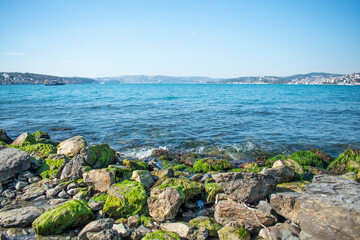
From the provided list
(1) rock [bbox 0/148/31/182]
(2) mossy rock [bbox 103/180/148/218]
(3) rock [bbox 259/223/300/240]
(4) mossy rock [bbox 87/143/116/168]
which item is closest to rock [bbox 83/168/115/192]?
(2) mossy rock [bbox 103/180/148/218]

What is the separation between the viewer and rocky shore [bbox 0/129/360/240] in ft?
14.4

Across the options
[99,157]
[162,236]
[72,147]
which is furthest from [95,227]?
[72,147]

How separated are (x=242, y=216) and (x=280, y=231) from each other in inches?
31.1

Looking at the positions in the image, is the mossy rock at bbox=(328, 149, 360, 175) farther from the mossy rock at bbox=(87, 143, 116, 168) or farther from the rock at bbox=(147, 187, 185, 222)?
the mossy rock at bbox=(87, 143, 116, 168)

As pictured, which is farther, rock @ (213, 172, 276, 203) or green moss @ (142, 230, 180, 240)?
rock @ (213, 172, 276, 203)

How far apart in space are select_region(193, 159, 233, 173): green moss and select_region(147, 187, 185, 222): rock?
3944 mm

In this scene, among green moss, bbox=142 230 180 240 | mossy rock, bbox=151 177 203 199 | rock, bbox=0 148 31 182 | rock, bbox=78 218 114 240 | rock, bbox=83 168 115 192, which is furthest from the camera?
rock, bbox=0 148 31 182

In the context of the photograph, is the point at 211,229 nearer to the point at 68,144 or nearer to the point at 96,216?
the point at 96,216

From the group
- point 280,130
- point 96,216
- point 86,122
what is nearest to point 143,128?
point 86,122

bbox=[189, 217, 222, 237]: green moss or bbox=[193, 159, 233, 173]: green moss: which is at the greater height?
bbox=[189, 217, 222, 237]: green moss

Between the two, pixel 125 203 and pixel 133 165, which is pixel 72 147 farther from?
pixel 125 203

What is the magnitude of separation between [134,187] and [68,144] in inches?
212

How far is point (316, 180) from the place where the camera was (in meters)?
5.77

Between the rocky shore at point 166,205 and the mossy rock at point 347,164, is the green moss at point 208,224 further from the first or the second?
the mossy rock at point 347,164
